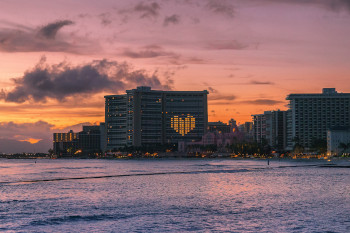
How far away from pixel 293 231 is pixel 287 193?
4201 centimetres

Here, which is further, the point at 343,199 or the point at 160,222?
the point at 343,199

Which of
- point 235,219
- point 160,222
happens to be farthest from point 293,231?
point 160,222

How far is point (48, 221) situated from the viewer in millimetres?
53594

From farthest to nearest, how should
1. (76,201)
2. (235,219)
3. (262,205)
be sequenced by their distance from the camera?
(76,201) < (262,205) < (235,219)

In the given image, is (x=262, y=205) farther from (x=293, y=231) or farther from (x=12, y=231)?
(x=12, y=231)

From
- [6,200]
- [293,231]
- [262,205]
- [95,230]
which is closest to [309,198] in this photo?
[262,205]

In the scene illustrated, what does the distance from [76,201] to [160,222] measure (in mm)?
25552

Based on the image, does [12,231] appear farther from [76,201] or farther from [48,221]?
[76,201]

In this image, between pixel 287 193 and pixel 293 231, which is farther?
pixel 287 193

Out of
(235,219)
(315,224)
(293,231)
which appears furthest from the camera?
(235,219)

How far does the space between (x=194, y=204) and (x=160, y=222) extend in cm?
1795

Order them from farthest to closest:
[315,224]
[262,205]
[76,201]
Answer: [76,201], [262,205], [315,224]

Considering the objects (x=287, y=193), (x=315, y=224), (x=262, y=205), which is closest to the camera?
(x=315, y=224)

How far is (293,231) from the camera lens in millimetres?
46781
